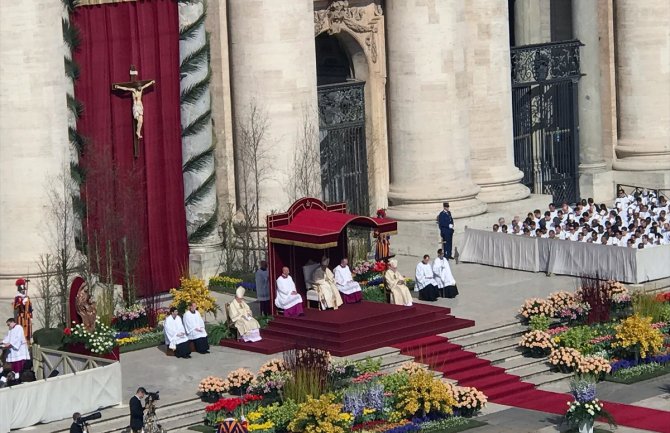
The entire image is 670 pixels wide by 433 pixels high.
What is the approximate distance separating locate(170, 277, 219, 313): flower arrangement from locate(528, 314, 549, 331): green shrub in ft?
25.2

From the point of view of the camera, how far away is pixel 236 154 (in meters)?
55.4

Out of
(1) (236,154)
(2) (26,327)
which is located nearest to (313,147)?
(1) (236,154)

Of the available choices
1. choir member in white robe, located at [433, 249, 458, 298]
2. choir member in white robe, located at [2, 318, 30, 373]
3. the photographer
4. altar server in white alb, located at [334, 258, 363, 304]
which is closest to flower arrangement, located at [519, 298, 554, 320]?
choir member in white robe, located at [433, 249, 458, 298]

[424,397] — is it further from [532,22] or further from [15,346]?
[532,22]

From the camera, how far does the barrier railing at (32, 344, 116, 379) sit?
1671 inches

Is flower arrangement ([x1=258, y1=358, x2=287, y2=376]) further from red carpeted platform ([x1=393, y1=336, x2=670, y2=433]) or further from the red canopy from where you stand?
the red canopy

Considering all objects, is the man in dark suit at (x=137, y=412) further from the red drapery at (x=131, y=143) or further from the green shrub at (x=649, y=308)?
the green shrub at (x=649, y=308)

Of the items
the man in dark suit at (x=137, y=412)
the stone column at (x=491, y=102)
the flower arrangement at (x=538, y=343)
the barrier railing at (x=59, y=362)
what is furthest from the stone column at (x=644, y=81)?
the man in dark suit at (x=137, y=412)

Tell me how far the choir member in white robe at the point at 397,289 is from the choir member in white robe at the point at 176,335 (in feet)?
18.8

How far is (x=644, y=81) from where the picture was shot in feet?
221

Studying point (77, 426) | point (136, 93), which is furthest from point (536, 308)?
point (77, 426)

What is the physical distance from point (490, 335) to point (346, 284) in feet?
12.7

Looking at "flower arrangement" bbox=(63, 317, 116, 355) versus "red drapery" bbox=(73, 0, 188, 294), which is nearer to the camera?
"flower arrangement" bbox=(63, 317, 116, 355)

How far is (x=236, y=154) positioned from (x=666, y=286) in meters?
12.2
